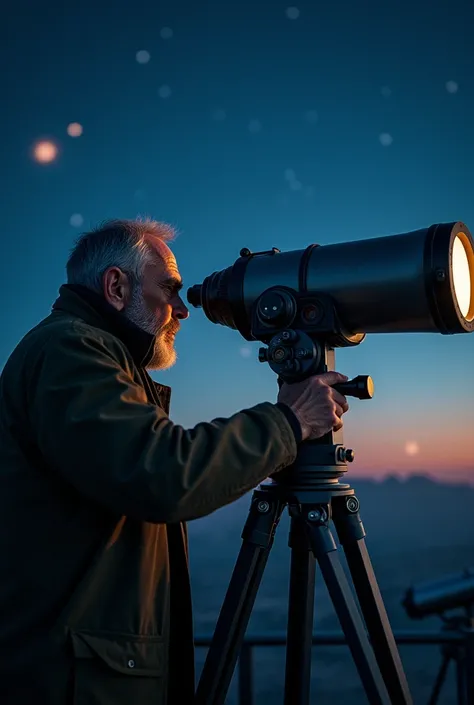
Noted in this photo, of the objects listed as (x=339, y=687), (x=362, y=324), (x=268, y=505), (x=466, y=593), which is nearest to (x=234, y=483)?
(x=268, y=505)

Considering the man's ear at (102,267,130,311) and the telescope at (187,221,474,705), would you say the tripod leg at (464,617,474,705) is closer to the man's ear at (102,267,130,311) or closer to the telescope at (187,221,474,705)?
the telescope at (187,221,474,705)

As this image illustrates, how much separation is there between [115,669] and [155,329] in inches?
33.9

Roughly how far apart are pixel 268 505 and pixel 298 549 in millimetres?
151

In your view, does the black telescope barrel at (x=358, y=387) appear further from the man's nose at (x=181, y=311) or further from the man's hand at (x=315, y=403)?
the man's nose at (x=181, y=311)

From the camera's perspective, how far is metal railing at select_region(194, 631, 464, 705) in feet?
7.95

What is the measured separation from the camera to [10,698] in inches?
50.3

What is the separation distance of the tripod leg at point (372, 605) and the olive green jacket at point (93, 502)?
11.0 inches

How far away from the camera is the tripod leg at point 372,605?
1.45 m

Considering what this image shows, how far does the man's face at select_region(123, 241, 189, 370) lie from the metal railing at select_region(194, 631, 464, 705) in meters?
1.18

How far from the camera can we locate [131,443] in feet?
4.01

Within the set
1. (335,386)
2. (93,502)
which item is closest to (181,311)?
(335,386)

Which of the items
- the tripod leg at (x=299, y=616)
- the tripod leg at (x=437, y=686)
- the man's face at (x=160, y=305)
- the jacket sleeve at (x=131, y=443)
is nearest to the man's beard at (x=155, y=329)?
the man's face at (x=160, y=305)

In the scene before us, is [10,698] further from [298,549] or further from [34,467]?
[298,549]

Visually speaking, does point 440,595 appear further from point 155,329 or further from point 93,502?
point 93,502
